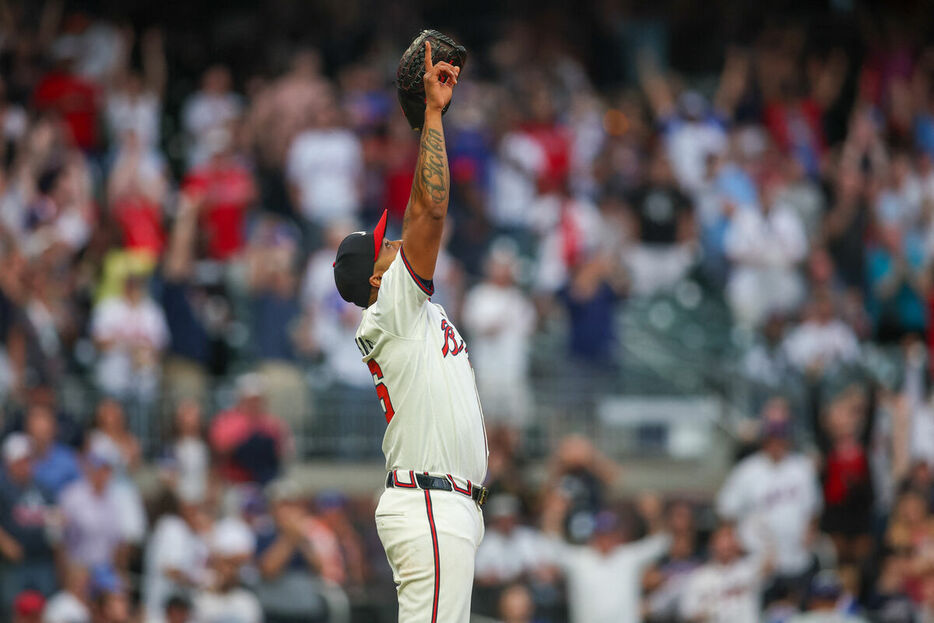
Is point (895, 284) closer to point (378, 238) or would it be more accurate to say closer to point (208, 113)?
point (208, 113)

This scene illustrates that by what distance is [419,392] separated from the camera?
225 inches

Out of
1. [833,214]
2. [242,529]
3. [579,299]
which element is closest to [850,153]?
[833,214]

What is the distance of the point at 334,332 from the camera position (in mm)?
13281

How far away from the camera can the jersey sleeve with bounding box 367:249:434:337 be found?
558 cm

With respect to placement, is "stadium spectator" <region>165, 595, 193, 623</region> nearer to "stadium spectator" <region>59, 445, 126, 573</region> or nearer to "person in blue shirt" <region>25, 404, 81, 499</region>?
"stadium spectator" <region>59, 445, 126, 573</region>

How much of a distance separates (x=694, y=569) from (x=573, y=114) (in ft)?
21.6

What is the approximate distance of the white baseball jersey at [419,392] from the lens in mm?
5695

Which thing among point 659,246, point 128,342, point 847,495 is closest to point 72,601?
point 128,342

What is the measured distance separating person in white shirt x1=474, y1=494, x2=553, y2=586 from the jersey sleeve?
5872 mm

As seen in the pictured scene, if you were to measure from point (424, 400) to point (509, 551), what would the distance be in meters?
5.94

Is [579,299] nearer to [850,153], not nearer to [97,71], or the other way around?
[850,153]

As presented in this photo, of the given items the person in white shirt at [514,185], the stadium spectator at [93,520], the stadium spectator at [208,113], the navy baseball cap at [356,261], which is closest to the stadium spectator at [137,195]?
the stadium spectator at [208,113]

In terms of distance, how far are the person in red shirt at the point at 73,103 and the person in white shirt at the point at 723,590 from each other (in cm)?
756

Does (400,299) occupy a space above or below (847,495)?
above
